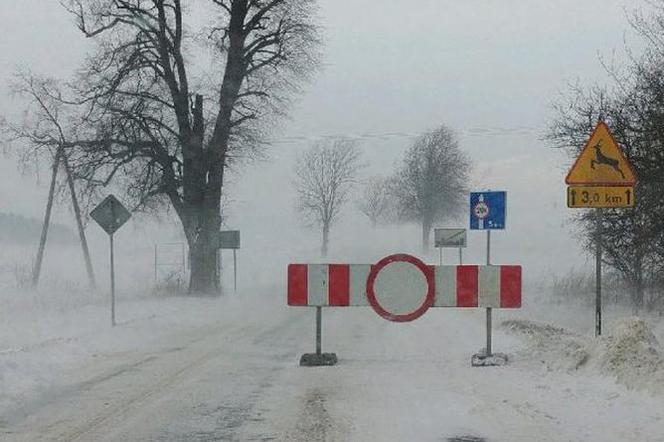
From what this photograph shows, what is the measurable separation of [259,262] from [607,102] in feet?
155

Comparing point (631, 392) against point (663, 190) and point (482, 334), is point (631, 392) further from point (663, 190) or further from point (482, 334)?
point (663, 190)

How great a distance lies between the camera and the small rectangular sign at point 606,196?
1022 centimetres

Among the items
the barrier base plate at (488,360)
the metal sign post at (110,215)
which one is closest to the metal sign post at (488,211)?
the barrier base plate at (488,360)

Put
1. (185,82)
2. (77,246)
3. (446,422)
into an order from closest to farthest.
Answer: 1. (446,422)
2. (185,82)
3. (77,246)

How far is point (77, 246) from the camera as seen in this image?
78812mm

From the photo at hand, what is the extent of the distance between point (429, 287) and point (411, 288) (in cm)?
23

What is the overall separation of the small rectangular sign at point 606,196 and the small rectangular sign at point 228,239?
67.4 feet

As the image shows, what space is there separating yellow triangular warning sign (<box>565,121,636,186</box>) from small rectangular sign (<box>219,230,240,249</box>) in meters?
20.6

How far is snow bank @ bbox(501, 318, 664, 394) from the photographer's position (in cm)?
740

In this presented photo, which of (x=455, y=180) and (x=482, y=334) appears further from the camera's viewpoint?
(x=455, y=180)

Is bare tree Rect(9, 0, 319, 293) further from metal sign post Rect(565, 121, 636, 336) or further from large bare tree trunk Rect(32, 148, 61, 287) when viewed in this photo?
metal sign post Rect(565, 121, 636, 336)

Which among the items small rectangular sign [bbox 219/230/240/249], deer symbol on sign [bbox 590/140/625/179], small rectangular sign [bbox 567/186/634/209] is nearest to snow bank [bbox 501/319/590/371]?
small rectangular sign [bbox 567/186/634/209]

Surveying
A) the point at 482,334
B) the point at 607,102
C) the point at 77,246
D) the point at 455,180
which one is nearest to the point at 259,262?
the point at 455,180

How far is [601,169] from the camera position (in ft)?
33.3
